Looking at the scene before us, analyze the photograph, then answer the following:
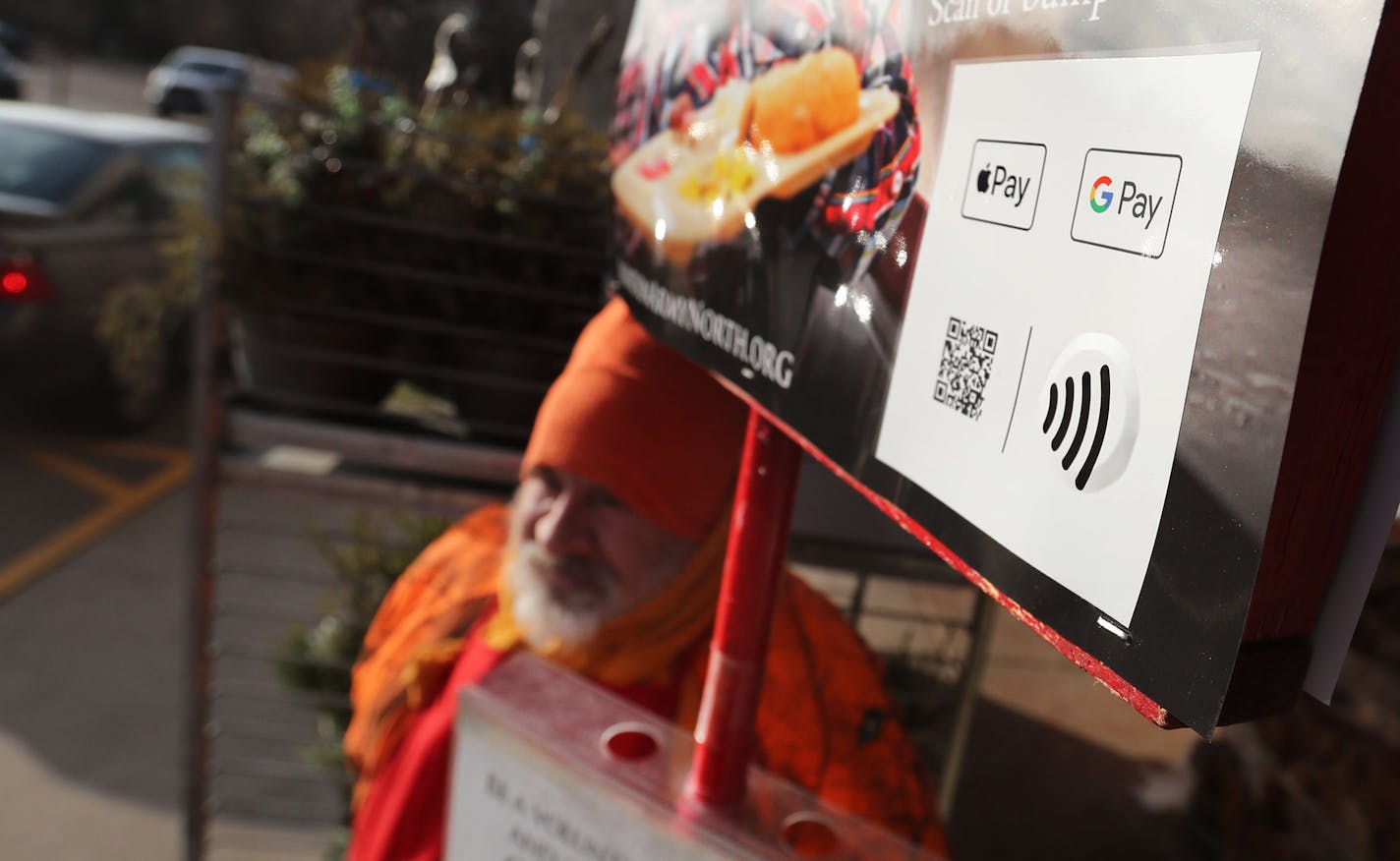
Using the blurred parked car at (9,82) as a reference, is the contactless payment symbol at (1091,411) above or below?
above

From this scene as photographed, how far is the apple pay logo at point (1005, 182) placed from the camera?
1.87 ft

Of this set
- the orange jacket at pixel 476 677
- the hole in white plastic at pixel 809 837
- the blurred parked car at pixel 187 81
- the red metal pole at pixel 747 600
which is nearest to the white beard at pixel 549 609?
the orange jacket at pixel 476 677

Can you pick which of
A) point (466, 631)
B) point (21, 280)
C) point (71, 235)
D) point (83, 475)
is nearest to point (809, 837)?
point (466, 631)

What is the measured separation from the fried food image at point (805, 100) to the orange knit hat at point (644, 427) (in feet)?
1.93

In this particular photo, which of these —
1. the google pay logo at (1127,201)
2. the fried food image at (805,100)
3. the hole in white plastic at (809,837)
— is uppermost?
the fried food image at (805,100)

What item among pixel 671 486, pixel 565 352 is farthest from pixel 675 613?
pixel 565 352

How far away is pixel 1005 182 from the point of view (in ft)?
1.95

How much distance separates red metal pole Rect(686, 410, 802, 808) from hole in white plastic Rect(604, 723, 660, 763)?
0.05 m

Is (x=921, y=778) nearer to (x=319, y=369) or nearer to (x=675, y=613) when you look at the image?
(x=675, y=613)

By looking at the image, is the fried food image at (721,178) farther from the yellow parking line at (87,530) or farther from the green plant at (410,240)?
the yellow parking line at (87,530)

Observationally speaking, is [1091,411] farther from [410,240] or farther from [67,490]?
[67,490]

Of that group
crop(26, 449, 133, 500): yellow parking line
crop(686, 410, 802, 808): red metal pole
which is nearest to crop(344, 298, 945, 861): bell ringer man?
crop(686, 410, 802, 808): red metal pole

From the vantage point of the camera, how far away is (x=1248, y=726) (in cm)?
349

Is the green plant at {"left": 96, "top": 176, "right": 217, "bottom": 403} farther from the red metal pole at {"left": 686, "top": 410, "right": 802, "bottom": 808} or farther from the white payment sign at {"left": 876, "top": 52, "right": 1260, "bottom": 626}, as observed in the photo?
the white payment sign at {"left": 876, "top": 52, "right": 1260, "bottom": 626}
